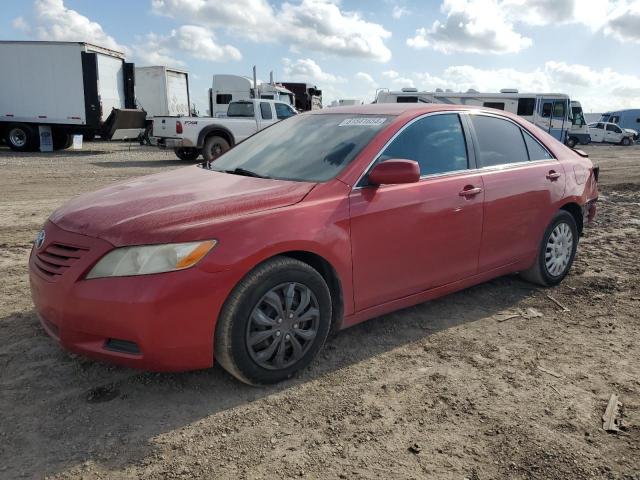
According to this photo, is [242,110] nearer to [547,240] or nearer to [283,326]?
[547,240]

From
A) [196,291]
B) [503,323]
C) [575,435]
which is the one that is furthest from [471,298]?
[196,291]

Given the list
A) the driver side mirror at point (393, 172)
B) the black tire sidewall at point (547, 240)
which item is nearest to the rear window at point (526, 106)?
the black tire sidewall at point (547, 240)

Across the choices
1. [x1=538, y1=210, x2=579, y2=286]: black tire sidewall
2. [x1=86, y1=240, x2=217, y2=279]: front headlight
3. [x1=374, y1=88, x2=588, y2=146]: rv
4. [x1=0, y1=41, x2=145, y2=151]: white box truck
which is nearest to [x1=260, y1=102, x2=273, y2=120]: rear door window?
[x1=0, y1=41, x2=145, y2=151]: white box truck

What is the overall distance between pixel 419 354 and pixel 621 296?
226 cm

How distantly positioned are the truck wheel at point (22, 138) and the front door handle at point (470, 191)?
18321 mm

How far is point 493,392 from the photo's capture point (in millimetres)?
2945

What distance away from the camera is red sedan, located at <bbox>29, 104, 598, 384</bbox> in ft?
8.47

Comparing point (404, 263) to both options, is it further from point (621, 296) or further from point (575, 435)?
point (621, 296)

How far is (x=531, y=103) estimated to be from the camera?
26.3m

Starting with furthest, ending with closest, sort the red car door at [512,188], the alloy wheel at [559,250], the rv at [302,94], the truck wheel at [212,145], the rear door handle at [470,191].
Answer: the rv at [302,94], the truck wheel at [212,145], the alloy wheel at [559,250], the red car door at [512,188], the rear door handle at [470,191]

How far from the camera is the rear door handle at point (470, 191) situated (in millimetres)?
3689

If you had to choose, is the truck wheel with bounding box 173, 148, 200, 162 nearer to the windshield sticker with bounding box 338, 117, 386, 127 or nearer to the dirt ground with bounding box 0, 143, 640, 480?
the dirt ground with bounding box 0, 143, 640, 480

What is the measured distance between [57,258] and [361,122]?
Answer: 2128 millimetres

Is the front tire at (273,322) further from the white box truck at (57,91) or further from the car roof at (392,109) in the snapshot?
the white box truck at (57,91)
